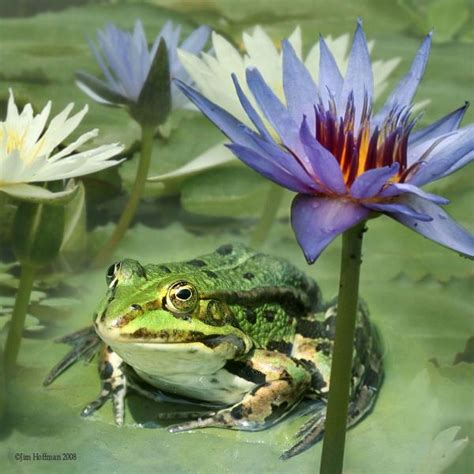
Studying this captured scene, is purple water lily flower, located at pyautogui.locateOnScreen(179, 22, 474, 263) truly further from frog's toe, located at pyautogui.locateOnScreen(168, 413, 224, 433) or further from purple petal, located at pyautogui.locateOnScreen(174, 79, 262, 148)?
frog's toe, located at pyautogui.locateOnScreen(168, 413, 224, 433)

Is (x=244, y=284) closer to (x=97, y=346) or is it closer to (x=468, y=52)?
(x=97, y=346)

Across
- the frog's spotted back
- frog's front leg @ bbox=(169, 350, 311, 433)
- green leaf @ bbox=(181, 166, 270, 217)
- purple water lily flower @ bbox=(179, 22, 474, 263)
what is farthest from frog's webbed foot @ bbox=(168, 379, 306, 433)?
green leaf @ bbox=(181, 166, 270, 217)

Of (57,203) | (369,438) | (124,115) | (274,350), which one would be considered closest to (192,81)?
(124,115)

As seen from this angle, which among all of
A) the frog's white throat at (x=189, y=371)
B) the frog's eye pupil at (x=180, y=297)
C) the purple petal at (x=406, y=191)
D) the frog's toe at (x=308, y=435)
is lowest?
the frog's toe at (x=308, y=435)

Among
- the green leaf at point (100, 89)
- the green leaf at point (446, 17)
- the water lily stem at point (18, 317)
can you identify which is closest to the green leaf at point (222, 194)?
the green leaf at point (100, 89)

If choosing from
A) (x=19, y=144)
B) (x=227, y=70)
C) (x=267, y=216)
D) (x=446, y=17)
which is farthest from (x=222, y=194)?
(x=446, y=17)

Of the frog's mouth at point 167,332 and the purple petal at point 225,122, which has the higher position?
the purple petal at point 225,122

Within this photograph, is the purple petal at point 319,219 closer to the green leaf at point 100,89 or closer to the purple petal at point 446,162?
the purple petal at point 446,162

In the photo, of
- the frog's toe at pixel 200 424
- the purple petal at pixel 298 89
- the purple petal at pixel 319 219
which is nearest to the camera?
the purple petal at pixel 319 219
